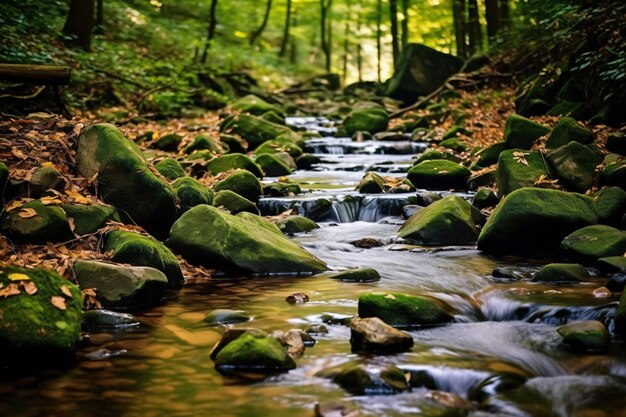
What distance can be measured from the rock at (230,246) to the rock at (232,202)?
5.94ft

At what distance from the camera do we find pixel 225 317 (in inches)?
211

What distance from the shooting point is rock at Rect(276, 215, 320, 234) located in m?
9.02

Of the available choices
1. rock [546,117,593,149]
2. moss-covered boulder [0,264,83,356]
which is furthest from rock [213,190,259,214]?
rock [546,117,593,149]

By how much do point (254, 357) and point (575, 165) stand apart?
22.1 ft

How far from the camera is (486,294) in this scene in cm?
623

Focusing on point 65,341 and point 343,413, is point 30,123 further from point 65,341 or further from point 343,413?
point 343,413

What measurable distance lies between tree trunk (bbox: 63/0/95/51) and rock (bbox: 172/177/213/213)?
1017 cm

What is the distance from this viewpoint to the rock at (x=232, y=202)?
9070mm

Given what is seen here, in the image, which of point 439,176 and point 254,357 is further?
point 439,176

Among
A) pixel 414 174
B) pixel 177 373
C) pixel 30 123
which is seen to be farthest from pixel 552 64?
pixel 177 373

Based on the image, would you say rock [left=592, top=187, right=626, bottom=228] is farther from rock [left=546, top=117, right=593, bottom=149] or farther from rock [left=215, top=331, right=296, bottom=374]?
rock [left=215, top=331, right=296, bottom=374]

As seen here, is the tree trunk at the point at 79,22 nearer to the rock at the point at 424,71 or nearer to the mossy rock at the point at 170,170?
the mossy rock at the point at 170,170

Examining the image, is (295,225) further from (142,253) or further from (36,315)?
(36,315)

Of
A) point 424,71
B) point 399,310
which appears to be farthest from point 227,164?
point 424,71
